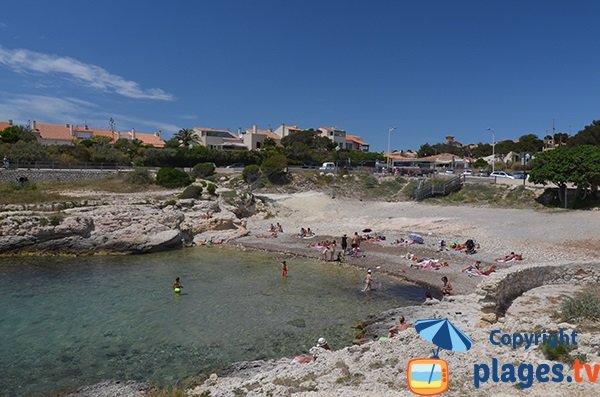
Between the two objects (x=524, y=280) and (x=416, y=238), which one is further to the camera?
(x=416, y=238)

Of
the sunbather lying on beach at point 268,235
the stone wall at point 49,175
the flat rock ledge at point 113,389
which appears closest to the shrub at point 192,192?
the sunbather lying on beach at point 268,235

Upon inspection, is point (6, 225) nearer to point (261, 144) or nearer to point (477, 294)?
point (477, 294)

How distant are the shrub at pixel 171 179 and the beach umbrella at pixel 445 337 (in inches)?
1619

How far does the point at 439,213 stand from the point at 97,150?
157 ft

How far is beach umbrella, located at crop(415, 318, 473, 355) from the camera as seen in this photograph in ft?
30.1

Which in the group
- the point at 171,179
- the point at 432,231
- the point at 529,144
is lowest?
the point at 432,231

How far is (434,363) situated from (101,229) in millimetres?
27531

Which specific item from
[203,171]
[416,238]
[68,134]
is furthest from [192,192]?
[68,134]

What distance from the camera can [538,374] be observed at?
8672 millimetres

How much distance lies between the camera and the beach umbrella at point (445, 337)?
9.19 metres

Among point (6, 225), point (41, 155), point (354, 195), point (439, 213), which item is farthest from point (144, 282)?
point (41, 155)

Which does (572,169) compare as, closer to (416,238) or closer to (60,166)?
(416,238)

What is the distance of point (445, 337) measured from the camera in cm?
929

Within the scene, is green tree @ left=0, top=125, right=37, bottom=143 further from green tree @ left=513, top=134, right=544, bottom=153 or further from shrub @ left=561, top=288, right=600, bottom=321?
green tree @ left=513, top=134, right=544, bottom=153
